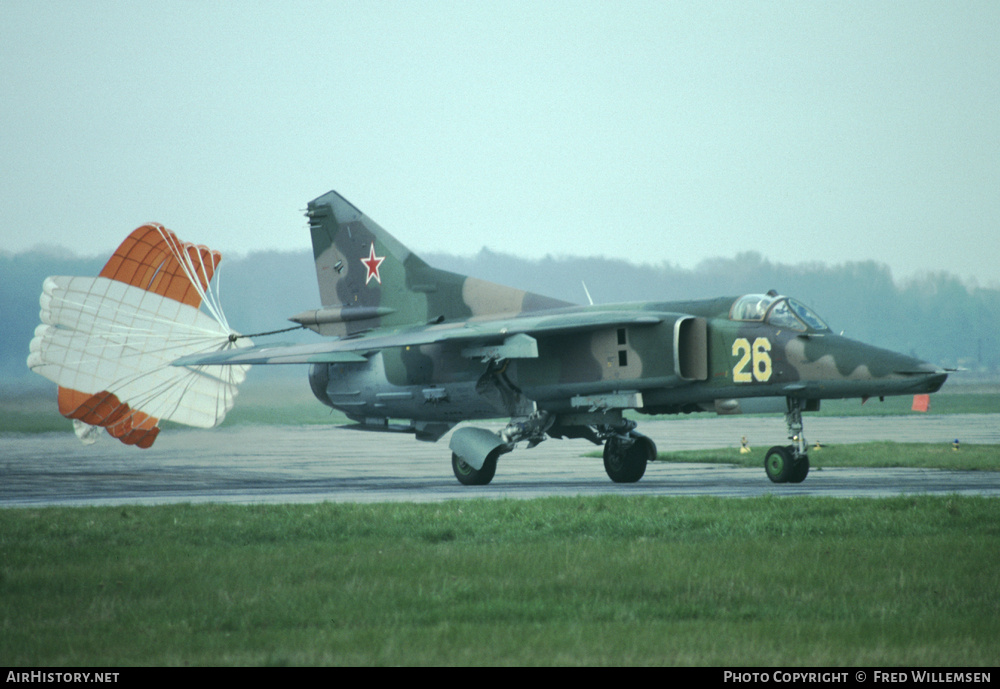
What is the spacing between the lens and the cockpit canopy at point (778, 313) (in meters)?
17.5

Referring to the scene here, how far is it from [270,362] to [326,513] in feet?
27.9

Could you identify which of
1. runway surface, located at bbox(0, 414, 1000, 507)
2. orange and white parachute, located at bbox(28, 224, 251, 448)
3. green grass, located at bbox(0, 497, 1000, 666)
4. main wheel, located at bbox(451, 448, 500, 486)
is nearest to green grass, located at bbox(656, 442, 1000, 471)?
runway surface, located at bbox(0, 414, 1000, 507)

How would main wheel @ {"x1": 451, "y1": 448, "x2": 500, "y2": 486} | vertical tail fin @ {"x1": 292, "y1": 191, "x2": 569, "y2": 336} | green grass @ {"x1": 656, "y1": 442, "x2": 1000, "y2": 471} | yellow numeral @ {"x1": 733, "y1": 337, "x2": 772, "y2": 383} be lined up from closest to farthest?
yellow numeral @ {"x1": 733, "y1": 337, "x2": 772, "y2": 383}, main wheel @ {"x1": 451, "y1": 448, "x2": 500, "y2": 486}, green grass @ {"x1": 656, "y1": 442, "x2": 1000, "y2": 471}, vertical tail fin @ {"x1": 292, "y1": 191, "x2": 569, "y2": 336}

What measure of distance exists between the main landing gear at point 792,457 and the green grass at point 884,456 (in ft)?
13.9

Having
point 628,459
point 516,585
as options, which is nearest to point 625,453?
point 628,459

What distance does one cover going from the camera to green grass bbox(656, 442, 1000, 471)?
71.7 ft

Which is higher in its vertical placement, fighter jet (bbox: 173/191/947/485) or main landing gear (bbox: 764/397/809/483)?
fighter jet (bbox: 173/191/947/485)

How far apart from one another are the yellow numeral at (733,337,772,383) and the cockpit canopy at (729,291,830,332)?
424mm

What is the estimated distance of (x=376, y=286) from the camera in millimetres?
23938

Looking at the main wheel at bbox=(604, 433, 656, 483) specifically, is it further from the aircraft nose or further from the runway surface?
the aircraft nose

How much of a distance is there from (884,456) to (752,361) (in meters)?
8.36
